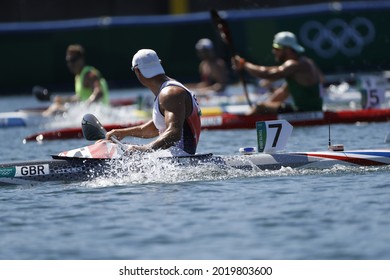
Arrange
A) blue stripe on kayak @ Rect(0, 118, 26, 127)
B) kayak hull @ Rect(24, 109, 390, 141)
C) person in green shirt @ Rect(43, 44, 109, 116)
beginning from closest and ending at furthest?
kayak hull @ Rect(24, 109, 390, 141)
person in green shirt @ Rect(43, 44, 109, 116)
blue stripe on kayak @ Rect(0, 118, 26, 127)

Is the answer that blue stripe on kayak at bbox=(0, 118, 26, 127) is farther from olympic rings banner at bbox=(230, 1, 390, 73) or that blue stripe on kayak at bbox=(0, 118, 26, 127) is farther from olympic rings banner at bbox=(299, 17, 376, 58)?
olympic rings banner at bbox=(299, 17, 376, 58)

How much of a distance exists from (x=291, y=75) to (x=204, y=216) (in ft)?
28.7

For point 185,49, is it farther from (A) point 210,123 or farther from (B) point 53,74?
(A) point 210,123

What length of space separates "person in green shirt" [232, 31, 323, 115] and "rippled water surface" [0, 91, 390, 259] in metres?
6.07

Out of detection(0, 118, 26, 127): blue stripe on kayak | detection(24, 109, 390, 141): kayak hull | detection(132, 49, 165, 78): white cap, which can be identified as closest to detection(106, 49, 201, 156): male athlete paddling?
detection(132, 49, 165, 78): white cap

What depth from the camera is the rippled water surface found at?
8344mm

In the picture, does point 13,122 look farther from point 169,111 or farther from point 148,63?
point 169,111

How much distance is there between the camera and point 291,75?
18.1m

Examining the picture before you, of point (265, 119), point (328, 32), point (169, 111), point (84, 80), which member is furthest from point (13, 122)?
point (328, 32)

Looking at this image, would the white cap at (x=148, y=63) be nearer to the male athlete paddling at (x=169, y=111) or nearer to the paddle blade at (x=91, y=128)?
the male athlete paddling at (x=169, y=111)

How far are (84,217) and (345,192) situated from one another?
97.5 inches
